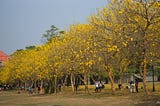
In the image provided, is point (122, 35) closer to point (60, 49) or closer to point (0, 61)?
point (60, 49)

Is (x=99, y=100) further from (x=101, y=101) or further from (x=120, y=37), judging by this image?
(x=120, y=37)

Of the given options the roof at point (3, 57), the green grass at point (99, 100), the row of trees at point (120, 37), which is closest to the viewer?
the row of trees at point (120, 37)

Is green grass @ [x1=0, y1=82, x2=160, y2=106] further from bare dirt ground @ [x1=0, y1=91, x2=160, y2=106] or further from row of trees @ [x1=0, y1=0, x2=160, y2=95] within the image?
row of trees @ [x1=0, y1=0, x2=160, y2=95]

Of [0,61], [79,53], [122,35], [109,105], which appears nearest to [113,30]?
[122,35]

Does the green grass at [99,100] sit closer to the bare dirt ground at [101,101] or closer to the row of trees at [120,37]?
the bare dirt ground at [101,101]

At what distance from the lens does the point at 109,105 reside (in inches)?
926

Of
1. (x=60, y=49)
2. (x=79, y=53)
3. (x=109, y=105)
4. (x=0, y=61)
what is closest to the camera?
(x=109, y=105)

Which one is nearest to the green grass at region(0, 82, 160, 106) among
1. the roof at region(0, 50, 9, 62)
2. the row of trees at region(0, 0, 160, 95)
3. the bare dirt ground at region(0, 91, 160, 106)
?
the bare dirt ground at region(0, 91, 160, 106)

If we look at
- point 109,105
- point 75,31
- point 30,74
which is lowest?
point 109,105

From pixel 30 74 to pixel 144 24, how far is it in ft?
137

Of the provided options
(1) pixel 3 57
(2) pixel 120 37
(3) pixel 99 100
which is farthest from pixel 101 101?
(1) pixel 3 57

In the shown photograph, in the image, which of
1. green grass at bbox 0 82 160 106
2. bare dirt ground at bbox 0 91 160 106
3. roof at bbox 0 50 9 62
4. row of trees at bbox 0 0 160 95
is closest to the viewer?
bare dirt ground at bbox 0 91 160 106

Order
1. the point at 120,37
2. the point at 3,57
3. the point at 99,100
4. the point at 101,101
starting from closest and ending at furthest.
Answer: the point at 120,37
the point at 101,101
the point at 99,100
the point at 3,57

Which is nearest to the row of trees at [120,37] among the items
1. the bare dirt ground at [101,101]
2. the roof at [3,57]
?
the bare dirt ground at [101,101]
